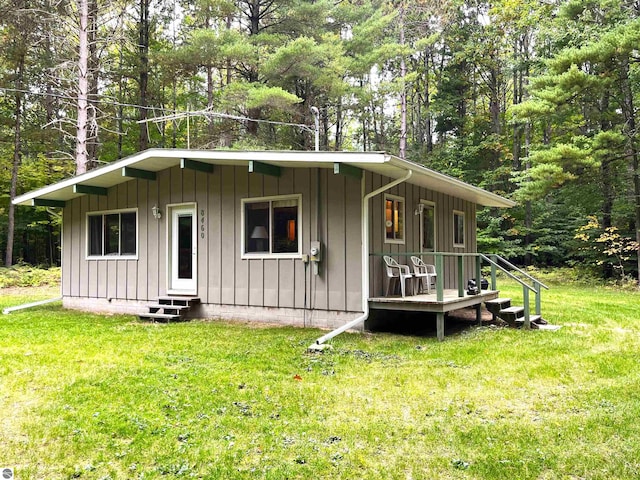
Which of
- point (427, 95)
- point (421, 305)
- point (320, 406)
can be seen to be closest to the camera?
point (320, 406)

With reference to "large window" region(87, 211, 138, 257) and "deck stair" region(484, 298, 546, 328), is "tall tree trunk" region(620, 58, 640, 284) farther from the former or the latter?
"large window" region(87, 211, 138, 257)

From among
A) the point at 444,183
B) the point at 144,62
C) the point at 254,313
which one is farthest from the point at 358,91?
the point at 254,313

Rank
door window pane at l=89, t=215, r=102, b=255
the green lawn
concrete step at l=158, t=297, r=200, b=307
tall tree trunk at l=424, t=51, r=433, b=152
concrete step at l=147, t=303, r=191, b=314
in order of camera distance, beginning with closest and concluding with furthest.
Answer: the green lawn → concrete step at l=147, t=303, r=191, b=314 → concrete step at l=158, t=297, r=200, b=307 → door window pane at l=89, t=215, r=102, b=255 → tall tree trunk at l=424, t=51, r=433, b=152

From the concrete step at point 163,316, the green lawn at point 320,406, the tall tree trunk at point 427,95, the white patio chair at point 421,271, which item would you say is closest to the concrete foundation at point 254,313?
the concrete step at point 163,316

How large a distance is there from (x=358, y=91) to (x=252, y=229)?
11209mm

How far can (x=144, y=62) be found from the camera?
17047 millimetres

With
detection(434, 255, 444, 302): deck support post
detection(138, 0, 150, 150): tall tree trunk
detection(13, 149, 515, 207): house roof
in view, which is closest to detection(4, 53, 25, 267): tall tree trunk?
detection(138, 0, 150, 150): tall tree trunk

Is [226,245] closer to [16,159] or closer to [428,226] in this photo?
[428,226]

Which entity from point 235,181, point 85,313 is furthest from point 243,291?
point 85,313

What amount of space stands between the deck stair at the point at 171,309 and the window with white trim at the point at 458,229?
534 centimetres

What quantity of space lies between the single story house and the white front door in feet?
0.06

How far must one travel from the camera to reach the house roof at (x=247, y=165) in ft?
21.1

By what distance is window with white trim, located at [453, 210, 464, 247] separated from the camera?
1034cm

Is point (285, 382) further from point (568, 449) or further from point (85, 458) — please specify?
point (568, 449)
